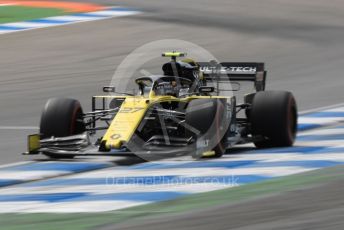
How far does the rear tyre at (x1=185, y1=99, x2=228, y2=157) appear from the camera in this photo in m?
11.3

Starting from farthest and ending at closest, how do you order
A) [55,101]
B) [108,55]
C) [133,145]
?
[108,55] < [55,101] < [133,145]

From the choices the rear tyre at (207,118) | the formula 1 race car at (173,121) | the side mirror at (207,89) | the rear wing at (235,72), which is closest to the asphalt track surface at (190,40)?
the formula 1 race car at (173,121)

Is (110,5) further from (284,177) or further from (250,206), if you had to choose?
(250,206)

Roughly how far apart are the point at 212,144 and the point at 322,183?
2.23m

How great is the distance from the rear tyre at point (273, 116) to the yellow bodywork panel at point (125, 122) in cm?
146

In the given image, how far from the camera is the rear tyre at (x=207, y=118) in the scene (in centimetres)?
1126

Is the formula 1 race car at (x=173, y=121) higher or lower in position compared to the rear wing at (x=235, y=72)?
lower

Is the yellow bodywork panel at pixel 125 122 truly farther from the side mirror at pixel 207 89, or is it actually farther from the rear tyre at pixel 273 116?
the rear tyre at pixel 273 116

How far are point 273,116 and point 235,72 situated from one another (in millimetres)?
1047

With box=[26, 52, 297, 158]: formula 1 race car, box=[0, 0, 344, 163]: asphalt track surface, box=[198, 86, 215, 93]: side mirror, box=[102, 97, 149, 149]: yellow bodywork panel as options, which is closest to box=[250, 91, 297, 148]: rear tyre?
box=[26, 52, 297, 158]: formula 1 race car

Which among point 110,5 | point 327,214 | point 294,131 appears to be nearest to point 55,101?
point 294,131

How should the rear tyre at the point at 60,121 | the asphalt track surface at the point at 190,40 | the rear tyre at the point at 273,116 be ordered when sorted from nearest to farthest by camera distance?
1. the rear tyre at the point at 60,121
2. the rear tyre at the point at 273,116
3. the asphalt track surface at the point at 190,40

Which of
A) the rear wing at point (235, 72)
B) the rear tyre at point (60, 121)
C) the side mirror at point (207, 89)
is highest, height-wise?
the rear wing at point (235, 72)

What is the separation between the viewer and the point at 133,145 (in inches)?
443
